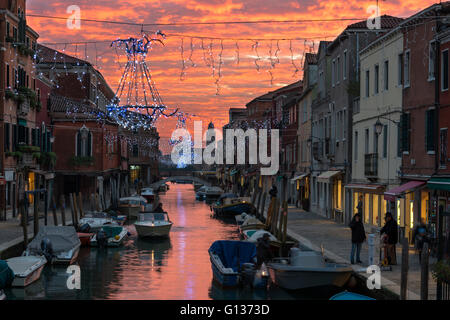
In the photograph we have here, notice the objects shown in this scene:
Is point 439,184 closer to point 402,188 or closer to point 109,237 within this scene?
point 402,188

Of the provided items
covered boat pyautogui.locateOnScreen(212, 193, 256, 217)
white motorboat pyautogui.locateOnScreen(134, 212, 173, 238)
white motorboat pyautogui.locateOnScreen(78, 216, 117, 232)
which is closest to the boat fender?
white motorboat pyautogui.locateOnScreen(78, 216, 117, 232)

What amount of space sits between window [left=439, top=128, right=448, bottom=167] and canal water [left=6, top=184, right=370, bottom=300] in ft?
21.6

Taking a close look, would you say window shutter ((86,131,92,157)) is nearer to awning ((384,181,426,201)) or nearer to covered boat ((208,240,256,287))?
covered boat ((208,240,256,287))

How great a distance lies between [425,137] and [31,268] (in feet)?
45.9

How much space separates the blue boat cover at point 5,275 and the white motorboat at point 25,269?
486mm

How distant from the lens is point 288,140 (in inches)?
2451

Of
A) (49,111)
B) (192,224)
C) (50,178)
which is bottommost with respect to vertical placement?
(192,224)

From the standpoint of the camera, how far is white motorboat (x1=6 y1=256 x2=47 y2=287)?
22.1 meters

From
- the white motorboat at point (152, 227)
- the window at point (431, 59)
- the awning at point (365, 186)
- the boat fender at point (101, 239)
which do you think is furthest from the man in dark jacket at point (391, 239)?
the white motorboat at point (152, 227)

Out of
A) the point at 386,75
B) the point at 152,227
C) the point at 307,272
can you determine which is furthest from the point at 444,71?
the point at 152,227

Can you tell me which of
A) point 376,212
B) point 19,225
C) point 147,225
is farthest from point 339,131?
point 19,225

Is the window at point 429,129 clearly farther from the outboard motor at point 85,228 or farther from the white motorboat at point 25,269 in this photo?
the outboard motor at point 85,228

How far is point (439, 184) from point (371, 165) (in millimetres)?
8479
